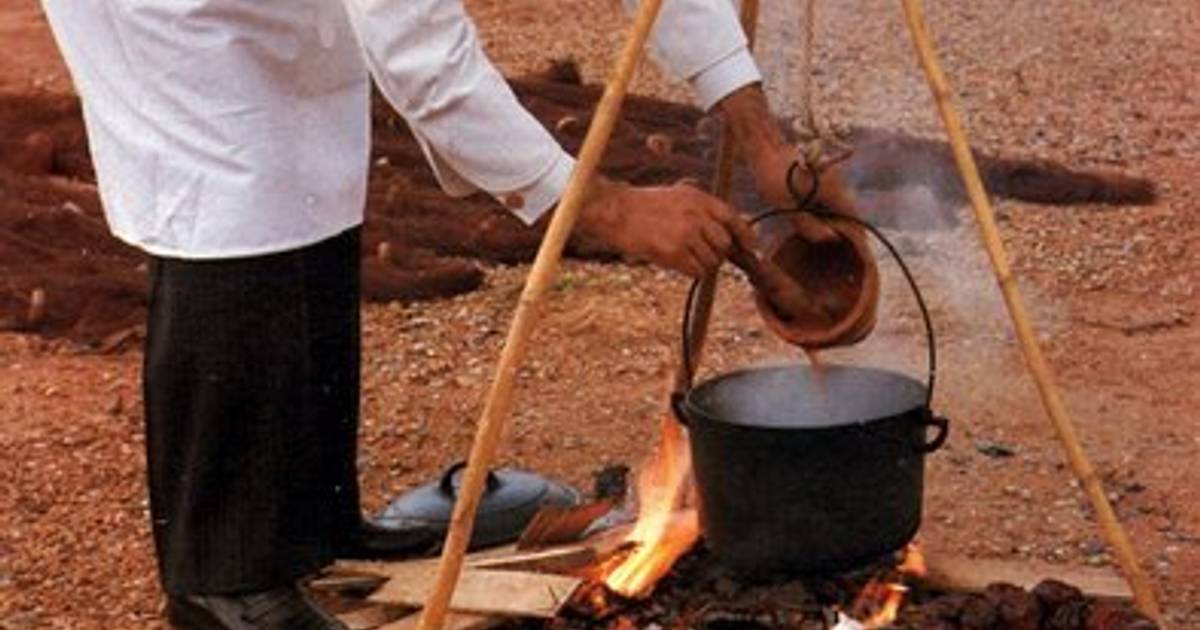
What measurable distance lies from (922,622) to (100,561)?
1.86 metres

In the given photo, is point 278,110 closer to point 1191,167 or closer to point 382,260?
point 382,260

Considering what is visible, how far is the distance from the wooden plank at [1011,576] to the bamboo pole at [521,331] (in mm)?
1187

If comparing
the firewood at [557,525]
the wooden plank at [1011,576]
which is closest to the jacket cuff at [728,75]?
the firewood at [557,525]

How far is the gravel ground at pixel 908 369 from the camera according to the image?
456cm

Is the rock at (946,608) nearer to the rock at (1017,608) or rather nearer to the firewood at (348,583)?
the rock at (1017,608)

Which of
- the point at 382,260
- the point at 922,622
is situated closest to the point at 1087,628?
the point at 922,622

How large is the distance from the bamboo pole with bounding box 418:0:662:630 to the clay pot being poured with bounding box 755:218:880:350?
2.23 ft

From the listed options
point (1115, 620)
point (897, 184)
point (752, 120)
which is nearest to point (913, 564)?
point (1115, 620)

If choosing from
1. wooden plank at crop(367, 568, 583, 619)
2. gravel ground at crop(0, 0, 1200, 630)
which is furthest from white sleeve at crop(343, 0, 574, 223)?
gravel ground at crop(0, 0, 1200, 630)

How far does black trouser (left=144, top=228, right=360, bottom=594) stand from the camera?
12.3 ft

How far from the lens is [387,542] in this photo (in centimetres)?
428

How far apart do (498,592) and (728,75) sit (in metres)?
1.07

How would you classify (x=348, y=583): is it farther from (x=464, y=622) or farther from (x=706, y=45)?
(x=706, y=45)

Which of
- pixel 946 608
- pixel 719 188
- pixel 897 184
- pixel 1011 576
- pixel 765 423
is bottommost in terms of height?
pixel 897 184
